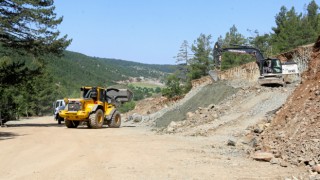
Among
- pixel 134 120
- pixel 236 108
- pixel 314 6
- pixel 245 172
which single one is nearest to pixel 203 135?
pixel 236 108

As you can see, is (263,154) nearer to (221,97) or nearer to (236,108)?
(236,108)

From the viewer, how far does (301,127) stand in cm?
1137

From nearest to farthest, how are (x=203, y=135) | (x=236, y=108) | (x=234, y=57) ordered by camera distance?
(x=203, y=135), (x=236, y=108), (x=234, y=57)

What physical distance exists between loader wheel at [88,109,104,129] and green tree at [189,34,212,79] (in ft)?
146

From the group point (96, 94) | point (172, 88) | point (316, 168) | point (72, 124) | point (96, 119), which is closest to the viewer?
point (316, 168)

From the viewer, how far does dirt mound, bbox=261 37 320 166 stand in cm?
1023

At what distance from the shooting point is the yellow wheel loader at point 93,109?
2455 cm

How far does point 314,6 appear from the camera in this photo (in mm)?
78250

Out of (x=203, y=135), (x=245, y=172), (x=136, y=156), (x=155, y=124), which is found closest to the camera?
(x=245, y=172)

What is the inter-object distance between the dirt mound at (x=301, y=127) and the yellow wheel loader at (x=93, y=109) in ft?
44.2

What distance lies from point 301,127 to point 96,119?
1515 centimetres

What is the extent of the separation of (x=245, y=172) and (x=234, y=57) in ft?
202

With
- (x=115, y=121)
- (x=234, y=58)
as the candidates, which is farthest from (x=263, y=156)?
(x=234, y=58)

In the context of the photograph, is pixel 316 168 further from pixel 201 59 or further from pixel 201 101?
pixel 201 59
